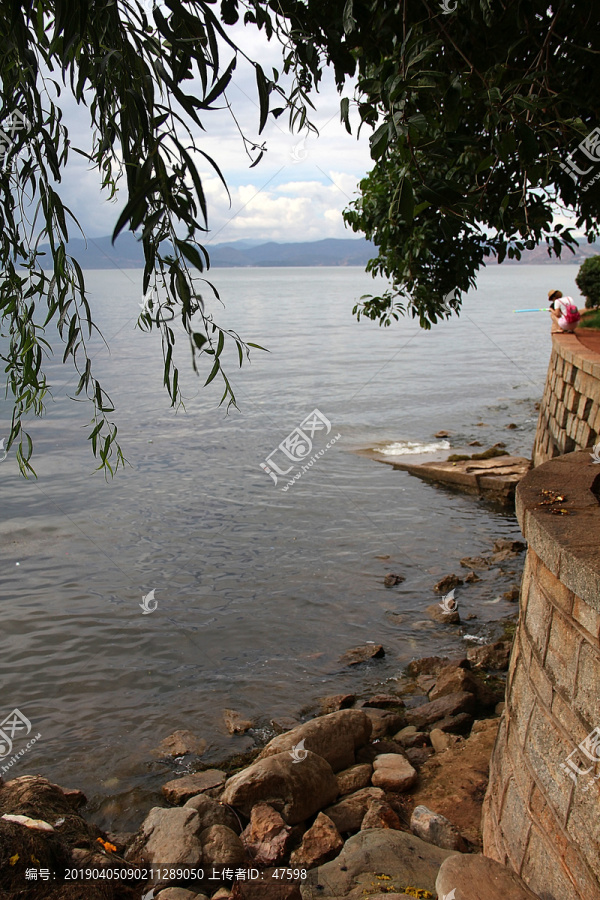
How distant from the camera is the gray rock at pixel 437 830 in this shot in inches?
156

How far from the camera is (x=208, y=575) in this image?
9422 mm

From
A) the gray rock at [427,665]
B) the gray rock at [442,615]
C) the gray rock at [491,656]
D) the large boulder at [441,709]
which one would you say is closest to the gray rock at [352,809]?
the large boulder at [441,709]

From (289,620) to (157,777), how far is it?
291 cm

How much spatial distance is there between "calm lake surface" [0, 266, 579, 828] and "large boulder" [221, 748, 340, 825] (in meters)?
0.96

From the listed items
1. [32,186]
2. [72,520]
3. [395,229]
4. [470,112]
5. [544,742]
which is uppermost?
[470,112]

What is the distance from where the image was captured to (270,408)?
2144 cm

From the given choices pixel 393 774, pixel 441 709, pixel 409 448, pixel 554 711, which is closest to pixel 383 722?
pixel 441 709

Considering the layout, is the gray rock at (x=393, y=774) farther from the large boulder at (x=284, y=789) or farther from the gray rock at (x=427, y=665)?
the gray rock at (x=427, y=665)

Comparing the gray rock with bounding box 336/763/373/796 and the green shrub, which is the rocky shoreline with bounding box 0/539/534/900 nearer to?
the gray rock with bounding box 336/763/373/796

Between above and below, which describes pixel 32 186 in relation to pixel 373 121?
below

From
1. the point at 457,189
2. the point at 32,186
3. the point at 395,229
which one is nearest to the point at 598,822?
the point at 457,189

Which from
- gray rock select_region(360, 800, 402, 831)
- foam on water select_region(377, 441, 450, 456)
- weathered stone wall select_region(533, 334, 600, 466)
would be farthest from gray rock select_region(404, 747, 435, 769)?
foam on water select_region(377, 441, 450, 456)

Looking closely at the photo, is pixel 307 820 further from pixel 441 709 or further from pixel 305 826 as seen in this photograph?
pixel 441 709

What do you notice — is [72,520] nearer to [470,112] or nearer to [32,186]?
[470,112]
